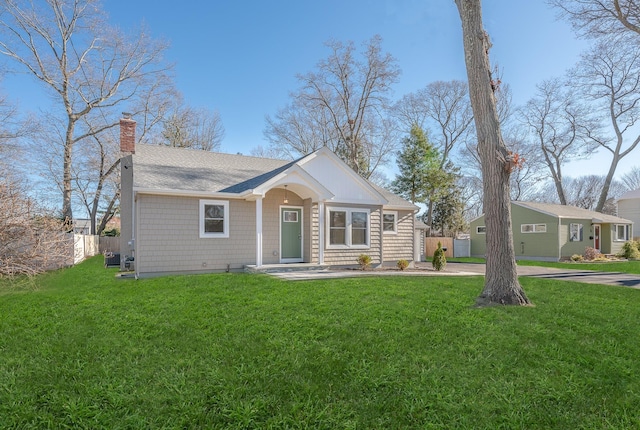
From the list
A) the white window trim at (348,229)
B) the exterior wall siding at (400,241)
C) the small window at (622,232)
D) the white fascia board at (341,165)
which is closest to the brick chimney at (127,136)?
the white fascia board at (341,165)

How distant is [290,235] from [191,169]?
429cm

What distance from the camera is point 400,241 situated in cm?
1440

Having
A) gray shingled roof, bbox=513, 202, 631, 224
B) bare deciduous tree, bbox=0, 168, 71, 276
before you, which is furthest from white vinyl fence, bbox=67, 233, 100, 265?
gray shingled roof, bbox=513, 202, 631, 224

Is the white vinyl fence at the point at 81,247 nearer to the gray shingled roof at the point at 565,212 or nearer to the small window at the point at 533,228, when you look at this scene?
the small window at the point at 533,228

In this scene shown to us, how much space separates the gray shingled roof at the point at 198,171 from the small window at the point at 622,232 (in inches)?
745

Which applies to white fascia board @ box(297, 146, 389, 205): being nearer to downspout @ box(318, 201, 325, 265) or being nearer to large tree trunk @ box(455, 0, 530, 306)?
downspout @ box(318, 201, 325, 265)

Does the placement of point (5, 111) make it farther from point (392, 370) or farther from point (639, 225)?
point (639, 225)

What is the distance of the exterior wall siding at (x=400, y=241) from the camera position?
13992mm

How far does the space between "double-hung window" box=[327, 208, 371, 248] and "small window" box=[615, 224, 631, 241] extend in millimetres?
21464

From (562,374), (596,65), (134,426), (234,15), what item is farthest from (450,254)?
(134,426)

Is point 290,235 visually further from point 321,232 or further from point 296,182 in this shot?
point 296,182

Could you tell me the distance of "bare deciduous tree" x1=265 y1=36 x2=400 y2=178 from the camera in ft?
80.6

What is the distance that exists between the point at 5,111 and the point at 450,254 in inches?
1106

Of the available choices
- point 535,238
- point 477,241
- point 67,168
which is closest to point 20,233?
point 67,168
